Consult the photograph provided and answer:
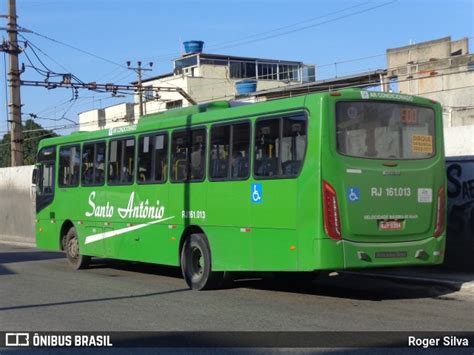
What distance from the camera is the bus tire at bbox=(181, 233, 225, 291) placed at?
12109mm

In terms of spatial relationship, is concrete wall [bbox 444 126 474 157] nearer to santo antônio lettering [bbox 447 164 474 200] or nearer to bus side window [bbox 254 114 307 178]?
santo antônio lettering [bbox 447 164 474 200]

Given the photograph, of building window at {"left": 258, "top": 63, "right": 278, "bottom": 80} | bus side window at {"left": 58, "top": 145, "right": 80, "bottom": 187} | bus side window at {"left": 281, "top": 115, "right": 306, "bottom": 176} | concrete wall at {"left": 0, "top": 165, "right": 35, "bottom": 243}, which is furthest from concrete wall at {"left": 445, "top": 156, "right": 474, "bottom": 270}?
building window at {"left": 258, "top": 63, "right": 278, "bottom": 80}

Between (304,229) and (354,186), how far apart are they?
3.23 feet

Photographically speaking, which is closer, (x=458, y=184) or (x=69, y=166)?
(x=458, y=184)

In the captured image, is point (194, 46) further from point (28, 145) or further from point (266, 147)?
point (266, 147)

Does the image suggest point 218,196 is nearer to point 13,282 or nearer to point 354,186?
point 354,186

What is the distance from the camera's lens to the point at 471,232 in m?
12.8

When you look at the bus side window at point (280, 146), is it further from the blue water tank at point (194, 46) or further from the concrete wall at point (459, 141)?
the blue water tank at point (194, 46)

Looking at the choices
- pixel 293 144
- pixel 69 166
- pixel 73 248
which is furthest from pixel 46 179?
pixel 293 144

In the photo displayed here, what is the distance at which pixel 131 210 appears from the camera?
14.3m

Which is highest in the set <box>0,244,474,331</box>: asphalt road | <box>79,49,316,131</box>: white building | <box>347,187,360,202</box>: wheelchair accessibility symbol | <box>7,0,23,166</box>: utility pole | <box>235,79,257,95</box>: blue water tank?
<box>79,49,316,131</box>: white building

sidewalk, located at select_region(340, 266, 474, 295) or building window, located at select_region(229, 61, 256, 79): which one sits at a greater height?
building window, located at select_region(229, 61, 256, 79)

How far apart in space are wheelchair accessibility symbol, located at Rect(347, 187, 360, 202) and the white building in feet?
178

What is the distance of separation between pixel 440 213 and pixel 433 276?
2172mm
